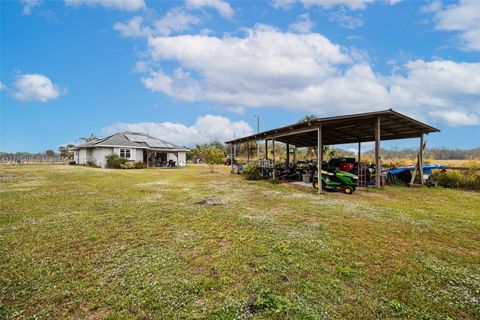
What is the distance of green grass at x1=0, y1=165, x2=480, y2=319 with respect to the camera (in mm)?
2439

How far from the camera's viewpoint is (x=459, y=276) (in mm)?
3012

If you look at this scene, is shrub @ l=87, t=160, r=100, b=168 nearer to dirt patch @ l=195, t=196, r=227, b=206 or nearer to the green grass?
the green grass

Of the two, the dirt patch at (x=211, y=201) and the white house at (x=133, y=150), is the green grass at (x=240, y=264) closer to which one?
the dirt patch at (x=211, y=201)

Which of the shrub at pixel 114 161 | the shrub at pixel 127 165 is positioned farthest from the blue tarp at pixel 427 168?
the shrub at pixel 114 161

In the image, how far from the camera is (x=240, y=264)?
3342 millimetres

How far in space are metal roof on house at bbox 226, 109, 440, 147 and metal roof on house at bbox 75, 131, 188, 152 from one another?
1699cm

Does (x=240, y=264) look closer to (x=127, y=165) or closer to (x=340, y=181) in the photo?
(x=340, y=181)

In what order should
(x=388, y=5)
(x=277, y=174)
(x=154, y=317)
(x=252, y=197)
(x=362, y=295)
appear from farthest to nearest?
1. (x=277, y=174)
2. (x=388, y=5)
3. (x=252, y=197)
4. (x=362, y=295)
5. (x=154, y=317)

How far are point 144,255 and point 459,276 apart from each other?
4464mm

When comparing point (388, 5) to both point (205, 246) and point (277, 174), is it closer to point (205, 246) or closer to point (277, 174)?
point (277, 174)

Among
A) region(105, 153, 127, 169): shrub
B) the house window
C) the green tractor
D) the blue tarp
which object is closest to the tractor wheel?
the green tractor

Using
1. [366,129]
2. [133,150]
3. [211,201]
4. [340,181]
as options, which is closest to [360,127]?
[366,129]

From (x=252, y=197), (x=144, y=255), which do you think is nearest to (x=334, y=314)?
(x=144, y=255)

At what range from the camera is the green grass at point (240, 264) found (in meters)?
2.44
